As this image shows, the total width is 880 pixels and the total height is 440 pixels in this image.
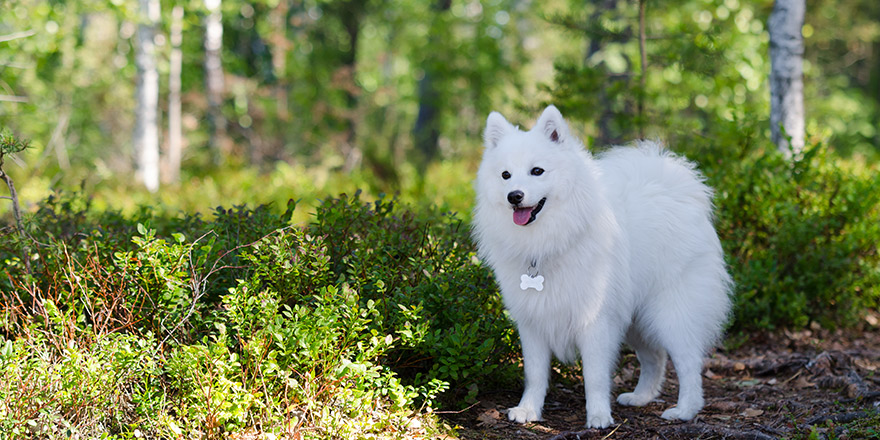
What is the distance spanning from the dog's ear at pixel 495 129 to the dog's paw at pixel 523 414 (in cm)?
145

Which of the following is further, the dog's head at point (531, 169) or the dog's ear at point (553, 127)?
the dog's ear at point (553, 127)

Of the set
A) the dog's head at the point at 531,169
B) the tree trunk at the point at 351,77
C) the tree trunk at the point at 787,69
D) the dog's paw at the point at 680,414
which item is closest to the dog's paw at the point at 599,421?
the dog's paw at the point at 680,414

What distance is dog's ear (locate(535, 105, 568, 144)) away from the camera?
3680 mm

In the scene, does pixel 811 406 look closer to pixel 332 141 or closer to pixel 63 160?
pixel 332 141

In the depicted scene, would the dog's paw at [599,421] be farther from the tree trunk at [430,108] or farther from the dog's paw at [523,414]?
the tree trunk at [430,108]

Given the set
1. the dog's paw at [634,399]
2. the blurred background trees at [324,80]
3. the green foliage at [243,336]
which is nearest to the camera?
the green foliage at [243,336]

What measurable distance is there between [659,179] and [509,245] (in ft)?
3.90

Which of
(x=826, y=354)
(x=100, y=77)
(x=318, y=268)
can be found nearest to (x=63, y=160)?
(x=100, y=77)

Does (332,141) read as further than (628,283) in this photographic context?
Yes

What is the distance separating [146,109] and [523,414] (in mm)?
11535

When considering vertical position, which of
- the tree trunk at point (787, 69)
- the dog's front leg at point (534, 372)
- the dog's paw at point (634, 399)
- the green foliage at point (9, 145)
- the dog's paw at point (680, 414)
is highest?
the tree trunk at point (787, 69)

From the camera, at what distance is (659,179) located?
4.26 metres

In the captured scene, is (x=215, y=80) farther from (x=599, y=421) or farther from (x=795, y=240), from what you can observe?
(x=599, y=421)

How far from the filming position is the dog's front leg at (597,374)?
3.68 metres
